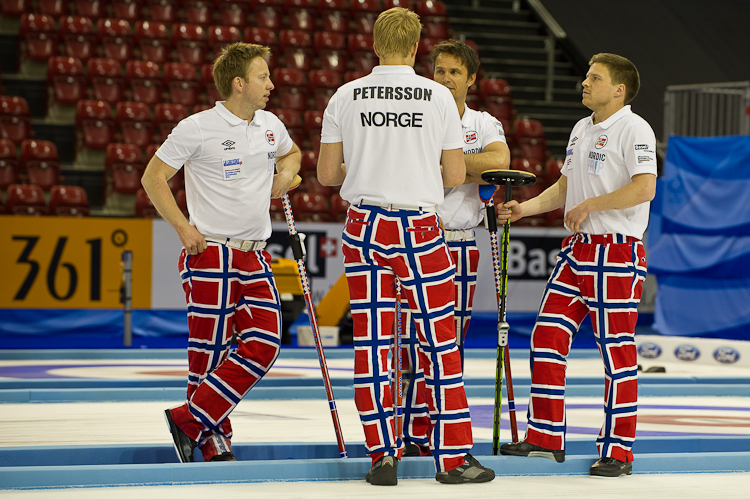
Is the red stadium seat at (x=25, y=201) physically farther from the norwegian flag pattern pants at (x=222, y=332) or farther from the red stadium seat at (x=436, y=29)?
Result: the norwegian flag pattern pants at (x=222, y=332)

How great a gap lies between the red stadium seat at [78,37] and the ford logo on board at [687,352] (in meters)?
8.28

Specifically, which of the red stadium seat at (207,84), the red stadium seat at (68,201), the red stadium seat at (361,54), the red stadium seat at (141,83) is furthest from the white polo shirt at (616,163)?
the red stadium seat at (361,54)

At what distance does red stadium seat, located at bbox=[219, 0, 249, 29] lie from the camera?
13609 millimetres

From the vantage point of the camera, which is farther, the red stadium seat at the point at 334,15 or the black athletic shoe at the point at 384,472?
the red stadium seat at the point at 334,15

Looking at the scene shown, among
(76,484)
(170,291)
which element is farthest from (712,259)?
(76,484)

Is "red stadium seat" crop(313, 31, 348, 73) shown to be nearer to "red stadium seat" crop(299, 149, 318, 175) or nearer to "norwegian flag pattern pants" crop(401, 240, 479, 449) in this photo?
"red stadium seat" crop(299, 149, 318, 175)

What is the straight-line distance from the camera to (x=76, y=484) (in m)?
3.24

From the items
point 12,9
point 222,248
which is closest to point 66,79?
point 12,9

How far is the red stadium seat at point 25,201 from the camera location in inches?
404

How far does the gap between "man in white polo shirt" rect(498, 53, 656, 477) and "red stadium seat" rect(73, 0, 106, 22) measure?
35.2ft

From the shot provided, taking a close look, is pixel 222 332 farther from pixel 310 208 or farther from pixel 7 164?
pixel 7 164

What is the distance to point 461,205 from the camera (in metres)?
3.95

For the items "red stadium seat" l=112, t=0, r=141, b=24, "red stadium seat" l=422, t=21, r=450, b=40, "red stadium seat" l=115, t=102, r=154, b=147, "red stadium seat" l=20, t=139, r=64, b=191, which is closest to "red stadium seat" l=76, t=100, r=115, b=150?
"red stadium seat" l=115, t=102, r=154, b=147

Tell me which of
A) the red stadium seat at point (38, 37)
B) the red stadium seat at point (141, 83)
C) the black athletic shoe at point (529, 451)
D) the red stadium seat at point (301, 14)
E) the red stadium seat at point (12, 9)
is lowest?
the black athletic shoe at point (529, 451)
